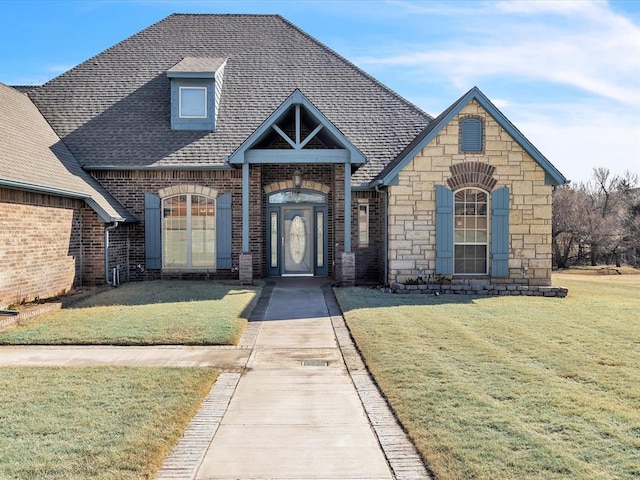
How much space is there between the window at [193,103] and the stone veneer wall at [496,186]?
22.3 ft

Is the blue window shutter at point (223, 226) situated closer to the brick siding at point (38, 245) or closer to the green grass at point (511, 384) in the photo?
the brick siding at point (38, 245)

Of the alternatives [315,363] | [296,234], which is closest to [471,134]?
[296,234]

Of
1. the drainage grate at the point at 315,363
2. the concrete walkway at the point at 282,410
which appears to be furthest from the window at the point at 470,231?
the drainage grate at the point at 315,363

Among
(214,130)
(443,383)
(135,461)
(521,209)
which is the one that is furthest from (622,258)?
(135,461)

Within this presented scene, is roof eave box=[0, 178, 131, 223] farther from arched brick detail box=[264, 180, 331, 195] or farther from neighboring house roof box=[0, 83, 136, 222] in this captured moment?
arched brick detail box=[264, 180, 331, 195]

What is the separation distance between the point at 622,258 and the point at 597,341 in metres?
30.1

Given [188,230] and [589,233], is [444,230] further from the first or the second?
[589,233]

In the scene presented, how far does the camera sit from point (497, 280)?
1408 cm

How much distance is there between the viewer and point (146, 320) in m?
9.52

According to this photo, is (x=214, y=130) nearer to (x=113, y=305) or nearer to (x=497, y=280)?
(x=113, y=305)

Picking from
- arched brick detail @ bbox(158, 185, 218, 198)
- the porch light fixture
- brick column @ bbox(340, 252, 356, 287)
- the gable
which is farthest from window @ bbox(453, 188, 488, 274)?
arched brick detail @ bbox(158, 185, 218, 198)

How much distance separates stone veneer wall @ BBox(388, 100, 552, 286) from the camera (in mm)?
13898

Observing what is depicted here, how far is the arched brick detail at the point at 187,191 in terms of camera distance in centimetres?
1580

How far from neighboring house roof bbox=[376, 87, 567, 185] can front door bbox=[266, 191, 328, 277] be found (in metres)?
3.60
